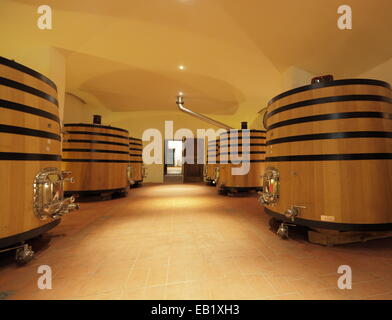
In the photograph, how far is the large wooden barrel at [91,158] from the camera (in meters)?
3.94

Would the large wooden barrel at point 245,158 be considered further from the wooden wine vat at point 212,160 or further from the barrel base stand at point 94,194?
the barrel base stand at point 94,194

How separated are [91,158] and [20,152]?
→ 272 centimetres

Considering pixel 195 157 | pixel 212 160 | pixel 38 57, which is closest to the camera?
pixel 38 57

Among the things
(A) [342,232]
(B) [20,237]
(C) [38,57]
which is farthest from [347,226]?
(C) [38,57]

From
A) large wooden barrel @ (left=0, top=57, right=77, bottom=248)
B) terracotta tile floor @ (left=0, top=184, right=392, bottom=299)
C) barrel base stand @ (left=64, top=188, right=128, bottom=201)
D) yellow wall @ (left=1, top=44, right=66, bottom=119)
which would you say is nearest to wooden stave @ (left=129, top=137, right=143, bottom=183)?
barrel base stand @ (left=64, top=188, right=128, bottom=201)

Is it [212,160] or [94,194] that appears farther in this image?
[212,160]

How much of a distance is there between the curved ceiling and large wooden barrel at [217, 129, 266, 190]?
165cm

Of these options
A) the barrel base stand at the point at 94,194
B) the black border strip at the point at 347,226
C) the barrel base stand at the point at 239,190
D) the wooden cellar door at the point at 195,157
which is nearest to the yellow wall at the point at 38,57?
the barrel base stand at the point at 94,194

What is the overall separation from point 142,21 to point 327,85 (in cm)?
312

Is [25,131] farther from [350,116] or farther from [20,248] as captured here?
[350,116]

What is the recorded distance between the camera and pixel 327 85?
181cm

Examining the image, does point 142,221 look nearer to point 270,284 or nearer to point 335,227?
point 270,284

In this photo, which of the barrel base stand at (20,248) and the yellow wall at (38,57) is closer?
the barrel base stand at (20,248)

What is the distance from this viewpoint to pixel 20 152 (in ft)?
4.75
